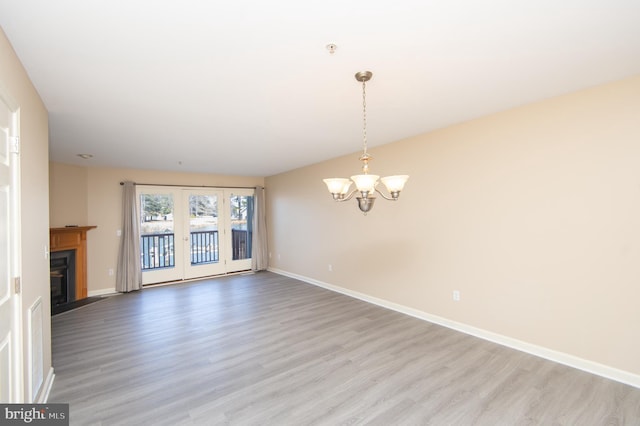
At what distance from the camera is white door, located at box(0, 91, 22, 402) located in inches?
60.5

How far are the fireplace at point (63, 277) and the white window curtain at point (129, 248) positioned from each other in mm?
694

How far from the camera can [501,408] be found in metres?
2.08

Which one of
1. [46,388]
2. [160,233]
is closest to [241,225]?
[160,233]

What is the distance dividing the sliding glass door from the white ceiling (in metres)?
2.91

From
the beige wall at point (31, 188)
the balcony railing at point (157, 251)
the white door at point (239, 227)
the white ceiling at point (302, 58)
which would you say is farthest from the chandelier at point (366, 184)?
the balcony railing at point (157, 251)

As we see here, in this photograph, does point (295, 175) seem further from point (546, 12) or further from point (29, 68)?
point (546, 12)

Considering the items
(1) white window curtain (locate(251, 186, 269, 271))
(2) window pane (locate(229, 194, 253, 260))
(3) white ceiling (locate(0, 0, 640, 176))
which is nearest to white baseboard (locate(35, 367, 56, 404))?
(3) white ceiling (locate(0, 0, 640, 176))

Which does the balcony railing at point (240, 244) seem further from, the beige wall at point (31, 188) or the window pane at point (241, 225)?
the beige wall at point (31, 188)

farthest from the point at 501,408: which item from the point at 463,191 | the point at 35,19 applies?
the point at 35,19

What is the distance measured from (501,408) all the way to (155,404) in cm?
264

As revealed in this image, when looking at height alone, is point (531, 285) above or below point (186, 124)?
below

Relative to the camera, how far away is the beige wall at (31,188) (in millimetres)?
1740

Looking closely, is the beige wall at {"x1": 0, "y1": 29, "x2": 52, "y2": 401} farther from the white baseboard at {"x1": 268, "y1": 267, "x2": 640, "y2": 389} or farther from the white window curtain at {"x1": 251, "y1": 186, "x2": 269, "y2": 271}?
the white window curtain at {"x1": 251, "y1": 186, "x2": 269, "y2": 271}

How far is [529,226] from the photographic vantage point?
2855 mm
